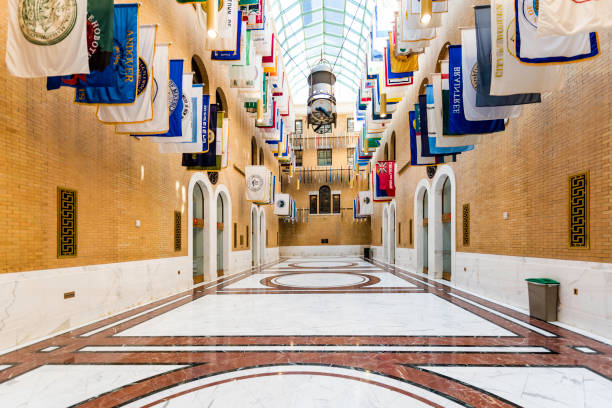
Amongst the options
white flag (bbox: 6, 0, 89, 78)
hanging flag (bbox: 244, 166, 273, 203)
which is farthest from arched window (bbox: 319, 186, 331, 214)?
white flag (bbox: 6, 0, 89, 78)

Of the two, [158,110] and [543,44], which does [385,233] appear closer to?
[158,110]

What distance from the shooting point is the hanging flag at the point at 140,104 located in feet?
17.3

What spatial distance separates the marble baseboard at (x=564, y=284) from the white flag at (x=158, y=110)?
6.76 meters

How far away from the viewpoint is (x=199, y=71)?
11.5 meters

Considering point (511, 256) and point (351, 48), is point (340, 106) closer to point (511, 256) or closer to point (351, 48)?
point (351, 48)

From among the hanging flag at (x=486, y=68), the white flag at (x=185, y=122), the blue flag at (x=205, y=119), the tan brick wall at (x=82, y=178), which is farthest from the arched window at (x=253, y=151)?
the hanging flag at (x=486, y=68)

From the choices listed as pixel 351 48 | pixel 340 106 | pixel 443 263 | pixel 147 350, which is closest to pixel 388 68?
pixel 443 263

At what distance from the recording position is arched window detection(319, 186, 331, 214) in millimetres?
28219

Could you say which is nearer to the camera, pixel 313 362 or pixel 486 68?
pixel 313 362

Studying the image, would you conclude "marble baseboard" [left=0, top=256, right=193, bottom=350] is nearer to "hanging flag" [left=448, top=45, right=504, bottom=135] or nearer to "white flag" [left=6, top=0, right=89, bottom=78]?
"white flag" [left=6, top=0, right=89, bottom=78]

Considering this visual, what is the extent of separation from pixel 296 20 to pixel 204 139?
705 inches

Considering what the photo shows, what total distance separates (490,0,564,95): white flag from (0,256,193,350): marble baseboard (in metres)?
6.73

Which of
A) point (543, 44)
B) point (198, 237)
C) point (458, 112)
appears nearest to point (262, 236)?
point (198, 237)

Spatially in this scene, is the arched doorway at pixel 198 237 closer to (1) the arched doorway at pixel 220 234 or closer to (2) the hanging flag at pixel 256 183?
(1) the arched doorway at pixel 220 234
